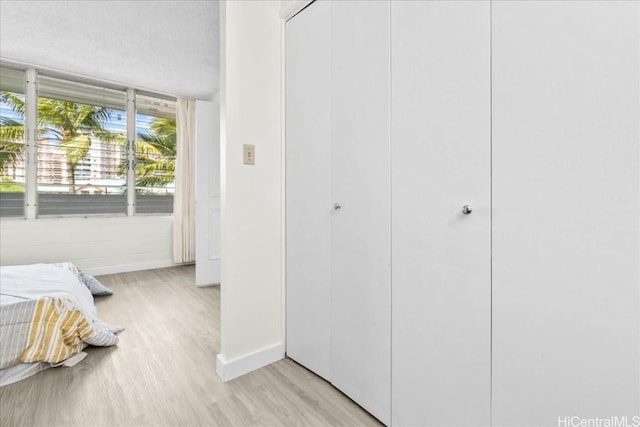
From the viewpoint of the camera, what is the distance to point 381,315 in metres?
1.31

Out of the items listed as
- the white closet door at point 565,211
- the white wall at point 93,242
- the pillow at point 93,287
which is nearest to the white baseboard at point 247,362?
the white closet door at point 565,211

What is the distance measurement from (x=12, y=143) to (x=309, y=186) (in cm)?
383

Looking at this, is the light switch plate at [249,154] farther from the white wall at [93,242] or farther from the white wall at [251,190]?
the white wall at [93,242]

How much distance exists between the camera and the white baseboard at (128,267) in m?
3.84

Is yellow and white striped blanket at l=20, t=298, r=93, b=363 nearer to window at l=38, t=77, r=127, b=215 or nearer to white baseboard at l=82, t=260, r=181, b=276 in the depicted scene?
white baseboard at l=82, t=260, r=181, b=276

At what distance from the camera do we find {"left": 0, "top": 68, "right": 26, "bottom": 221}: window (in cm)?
338

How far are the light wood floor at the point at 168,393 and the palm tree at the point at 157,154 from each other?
8.98 ft

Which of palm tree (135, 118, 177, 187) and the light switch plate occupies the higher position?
palm tree (135, 118, 177, 187)

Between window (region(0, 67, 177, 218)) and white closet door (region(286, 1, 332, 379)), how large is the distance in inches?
133

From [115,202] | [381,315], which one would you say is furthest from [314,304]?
[115,202]

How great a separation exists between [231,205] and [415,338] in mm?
1088

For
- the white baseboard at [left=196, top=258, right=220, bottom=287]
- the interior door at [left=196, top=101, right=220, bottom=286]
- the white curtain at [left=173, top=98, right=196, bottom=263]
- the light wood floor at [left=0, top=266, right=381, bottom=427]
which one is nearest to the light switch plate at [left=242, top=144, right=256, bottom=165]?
the light wood floor at [left=0, top=266, right=381, bottom=427]

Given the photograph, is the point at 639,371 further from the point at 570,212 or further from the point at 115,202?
the point at 115,202

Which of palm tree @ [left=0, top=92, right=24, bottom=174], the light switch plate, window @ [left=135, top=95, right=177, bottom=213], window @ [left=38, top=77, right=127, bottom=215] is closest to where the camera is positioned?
the light switch plate
